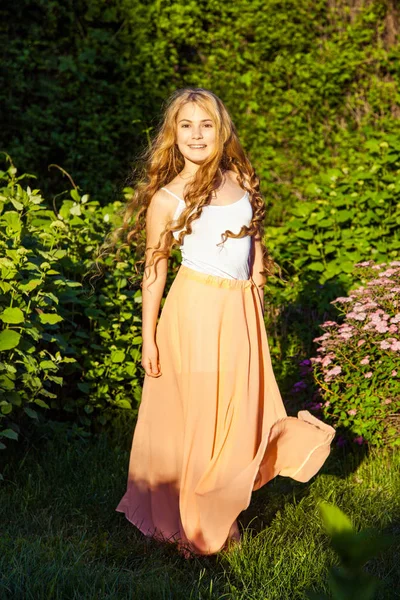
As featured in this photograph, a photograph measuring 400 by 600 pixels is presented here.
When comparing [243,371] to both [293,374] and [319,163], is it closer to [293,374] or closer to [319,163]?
[293,374]

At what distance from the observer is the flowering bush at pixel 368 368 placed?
3748 millimetres

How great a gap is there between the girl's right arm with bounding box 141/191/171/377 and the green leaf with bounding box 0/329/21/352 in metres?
0.62

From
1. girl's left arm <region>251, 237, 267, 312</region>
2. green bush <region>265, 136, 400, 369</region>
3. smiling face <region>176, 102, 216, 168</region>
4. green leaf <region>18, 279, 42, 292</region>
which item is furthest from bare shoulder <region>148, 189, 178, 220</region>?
green bush <region>265, 136, 400, 369</region>

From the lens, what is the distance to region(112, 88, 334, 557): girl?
9.04 ft

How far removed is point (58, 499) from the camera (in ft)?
10.9

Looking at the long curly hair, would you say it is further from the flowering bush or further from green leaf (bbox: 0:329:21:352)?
the flowering bush

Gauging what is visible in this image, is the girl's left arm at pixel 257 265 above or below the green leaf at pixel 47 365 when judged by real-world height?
above

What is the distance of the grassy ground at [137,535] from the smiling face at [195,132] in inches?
53.0

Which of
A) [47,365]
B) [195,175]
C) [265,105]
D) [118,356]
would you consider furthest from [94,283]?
[265,105]

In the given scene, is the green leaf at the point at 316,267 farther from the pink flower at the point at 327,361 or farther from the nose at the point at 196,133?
the nose at the point at 196,133

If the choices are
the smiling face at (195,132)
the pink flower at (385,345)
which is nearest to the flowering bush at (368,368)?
the pink flower at (385,345)

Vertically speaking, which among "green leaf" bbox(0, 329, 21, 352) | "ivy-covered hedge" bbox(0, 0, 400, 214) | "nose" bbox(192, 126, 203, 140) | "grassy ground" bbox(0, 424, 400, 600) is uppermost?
"ivy-covered hedge" bbox(0, 0, 400, 214)

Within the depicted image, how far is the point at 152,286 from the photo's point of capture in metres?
2.89

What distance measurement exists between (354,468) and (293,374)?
3.07 feet
